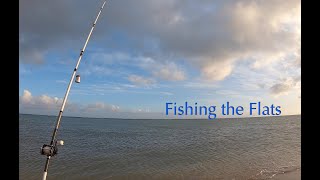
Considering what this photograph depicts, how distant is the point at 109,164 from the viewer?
19469mm

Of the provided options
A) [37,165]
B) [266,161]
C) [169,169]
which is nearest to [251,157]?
[266,161]

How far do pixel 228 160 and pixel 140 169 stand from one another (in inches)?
254
